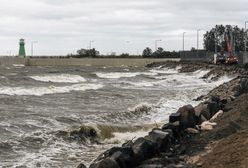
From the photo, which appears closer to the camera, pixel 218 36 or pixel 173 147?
pixel 173 147

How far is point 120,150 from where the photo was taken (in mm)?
9602

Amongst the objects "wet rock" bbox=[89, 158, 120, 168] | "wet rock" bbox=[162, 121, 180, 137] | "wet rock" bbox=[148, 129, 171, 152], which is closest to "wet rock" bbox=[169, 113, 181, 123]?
"wet rock" bbox=[162, 121, 180, 137]

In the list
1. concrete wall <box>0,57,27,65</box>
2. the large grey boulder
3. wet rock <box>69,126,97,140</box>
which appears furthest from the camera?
concrete wall <box>0,57,27,65</box>

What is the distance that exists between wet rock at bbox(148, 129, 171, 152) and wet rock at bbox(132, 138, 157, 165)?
232 millimetres

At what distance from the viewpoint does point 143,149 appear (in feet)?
32.8

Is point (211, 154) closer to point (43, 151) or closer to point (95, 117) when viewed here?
point (43, 151)

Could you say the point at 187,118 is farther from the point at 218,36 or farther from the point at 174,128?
the point at 218,36

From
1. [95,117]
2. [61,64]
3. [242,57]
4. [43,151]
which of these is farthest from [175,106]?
[61,64]

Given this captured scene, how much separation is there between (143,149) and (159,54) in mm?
152165

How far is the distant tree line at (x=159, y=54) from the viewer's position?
15788 centimetres

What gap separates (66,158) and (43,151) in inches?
42.9

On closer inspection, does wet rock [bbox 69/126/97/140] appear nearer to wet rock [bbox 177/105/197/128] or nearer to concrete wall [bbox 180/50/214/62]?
wet rock [bbox 177/105/197/128]

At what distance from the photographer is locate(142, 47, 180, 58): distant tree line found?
158 meters

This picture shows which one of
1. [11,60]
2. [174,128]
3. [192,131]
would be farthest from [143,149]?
[11,60]
